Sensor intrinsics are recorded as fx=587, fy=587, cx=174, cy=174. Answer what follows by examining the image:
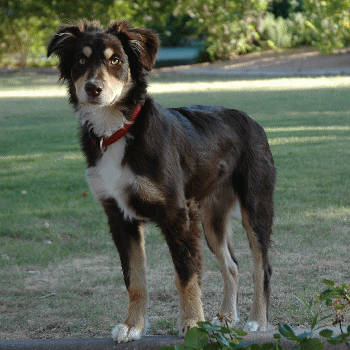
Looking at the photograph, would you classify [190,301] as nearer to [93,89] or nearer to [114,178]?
[114,178]

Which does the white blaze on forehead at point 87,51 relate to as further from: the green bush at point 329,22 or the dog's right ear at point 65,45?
the green bush at point 329,22

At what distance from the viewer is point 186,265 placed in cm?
369

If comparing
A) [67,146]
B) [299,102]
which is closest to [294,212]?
[67,146]

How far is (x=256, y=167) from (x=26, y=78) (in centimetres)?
3091

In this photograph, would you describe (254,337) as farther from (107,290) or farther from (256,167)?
(107,290)

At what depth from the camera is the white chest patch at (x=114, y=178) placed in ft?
11.9

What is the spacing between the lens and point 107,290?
495 cm

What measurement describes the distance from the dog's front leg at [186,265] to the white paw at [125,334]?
0.28m

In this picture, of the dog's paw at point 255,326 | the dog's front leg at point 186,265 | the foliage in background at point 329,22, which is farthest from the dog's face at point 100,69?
the foliage in background at point 329,22

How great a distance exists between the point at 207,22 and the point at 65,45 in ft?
111

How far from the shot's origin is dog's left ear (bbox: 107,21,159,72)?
3883 millimetres

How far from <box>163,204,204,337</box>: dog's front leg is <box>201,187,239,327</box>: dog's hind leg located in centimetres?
66

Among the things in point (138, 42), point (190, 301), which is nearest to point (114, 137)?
point (138, 42)

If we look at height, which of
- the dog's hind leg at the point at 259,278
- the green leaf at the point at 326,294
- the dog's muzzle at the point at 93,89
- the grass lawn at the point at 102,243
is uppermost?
the dog's muzzle at the point at 93,89
